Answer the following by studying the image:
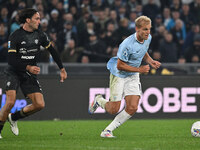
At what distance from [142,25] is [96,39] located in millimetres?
7194

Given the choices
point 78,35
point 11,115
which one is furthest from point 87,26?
point 11,115

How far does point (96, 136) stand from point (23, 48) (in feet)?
7.15

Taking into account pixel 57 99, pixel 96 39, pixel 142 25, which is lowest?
pixel 57 99

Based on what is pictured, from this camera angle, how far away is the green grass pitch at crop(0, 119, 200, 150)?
9.04 metres

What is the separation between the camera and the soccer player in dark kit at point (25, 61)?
→ 1016cm

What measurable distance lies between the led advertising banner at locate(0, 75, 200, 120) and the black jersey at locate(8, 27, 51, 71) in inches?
196

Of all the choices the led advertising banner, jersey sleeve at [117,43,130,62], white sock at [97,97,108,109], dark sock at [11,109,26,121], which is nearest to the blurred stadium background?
the led advertising banner

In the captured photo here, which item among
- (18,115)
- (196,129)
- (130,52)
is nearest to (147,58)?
(130,52)

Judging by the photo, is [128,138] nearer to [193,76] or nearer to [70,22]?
[193,76]

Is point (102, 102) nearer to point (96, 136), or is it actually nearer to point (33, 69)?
point (96, 136)

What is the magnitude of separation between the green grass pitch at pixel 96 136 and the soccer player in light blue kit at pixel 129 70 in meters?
0.48

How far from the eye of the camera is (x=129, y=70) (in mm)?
10086

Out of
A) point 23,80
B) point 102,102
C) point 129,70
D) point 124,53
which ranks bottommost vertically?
point 102,102

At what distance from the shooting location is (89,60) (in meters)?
17.0
